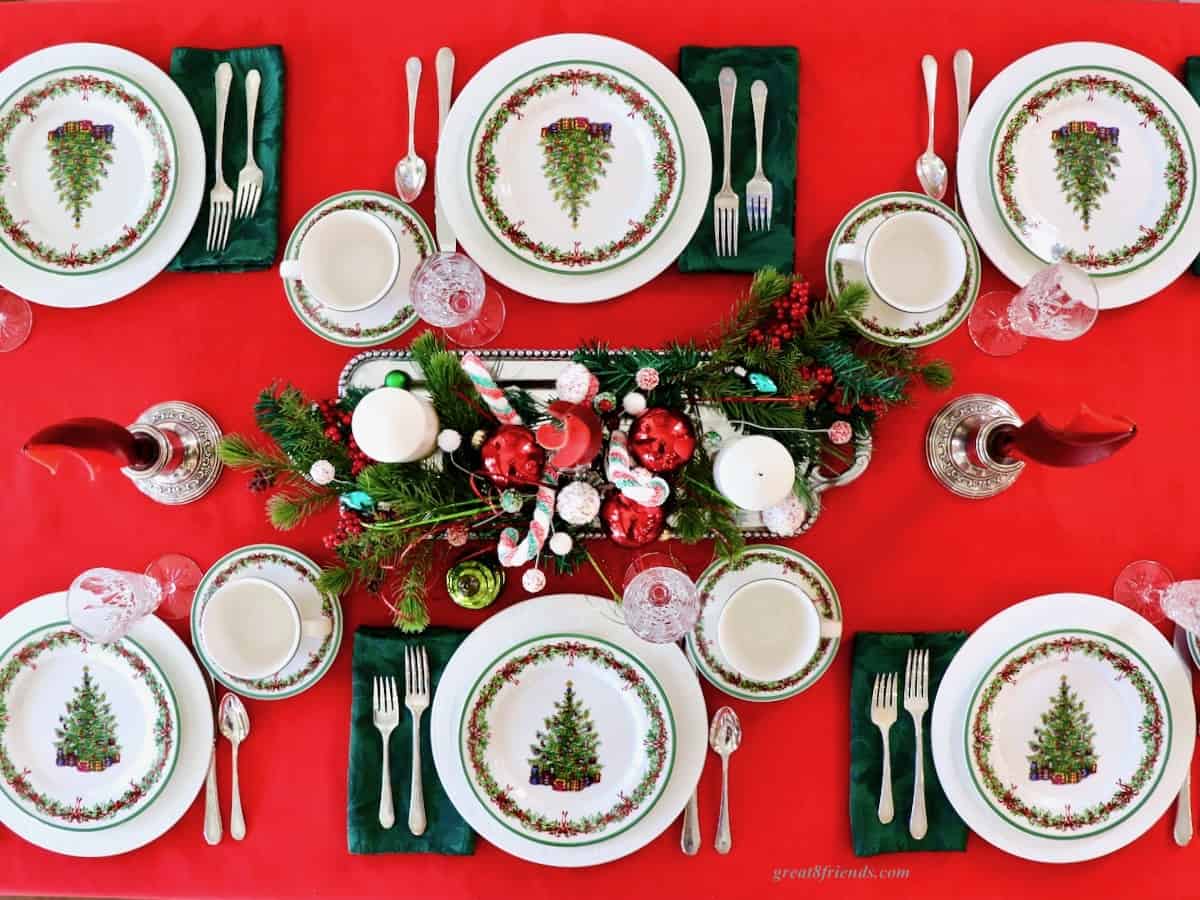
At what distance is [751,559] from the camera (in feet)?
3.34

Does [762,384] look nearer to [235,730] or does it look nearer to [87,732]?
[235,730]

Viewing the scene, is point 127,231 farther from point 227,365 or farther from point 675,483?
point 675,483

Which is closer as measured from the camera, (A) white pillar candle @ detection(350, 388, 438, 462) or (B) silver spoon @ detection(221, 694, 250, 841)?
(A) white pillar candle @ detection(350, 388, 438, 462)

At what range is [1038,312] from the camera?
0.95 metres

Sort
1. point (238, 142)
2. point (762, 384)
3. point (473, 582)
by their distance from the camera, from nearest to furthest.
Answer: point (762, 384), point (473, 582), point (238, 142)

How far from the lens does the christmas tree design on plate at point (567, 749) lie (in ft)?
3.35

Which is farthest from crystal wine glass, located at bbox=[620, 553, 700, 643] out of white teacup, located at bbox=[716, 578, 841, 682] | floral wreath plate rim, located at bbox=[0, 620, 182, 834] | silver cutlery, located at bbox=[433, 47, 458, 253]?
floral wreath plate rim, located at bbox=[0, 620, 182, 834]

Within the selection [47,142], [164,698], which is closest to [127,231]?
[47,142]

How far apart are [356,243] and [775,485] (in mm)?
639

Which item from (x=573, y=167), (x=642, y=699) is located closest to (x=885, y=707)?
(x=642, y=699)

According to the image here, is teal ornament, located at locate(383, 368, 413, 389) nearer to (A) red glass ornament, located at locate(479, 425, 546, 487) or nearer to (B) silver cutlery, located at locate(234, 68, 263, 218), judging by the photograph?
(A) red glass ornament, located at locate(479, 425, 546, 487)

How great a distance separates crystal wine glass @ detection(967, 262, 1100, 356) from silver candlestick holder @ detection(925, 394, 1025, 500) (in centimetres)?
8

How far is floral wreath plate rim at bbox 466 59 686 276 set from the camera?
1030mm

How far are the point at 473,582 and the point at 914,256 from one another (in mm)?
709
